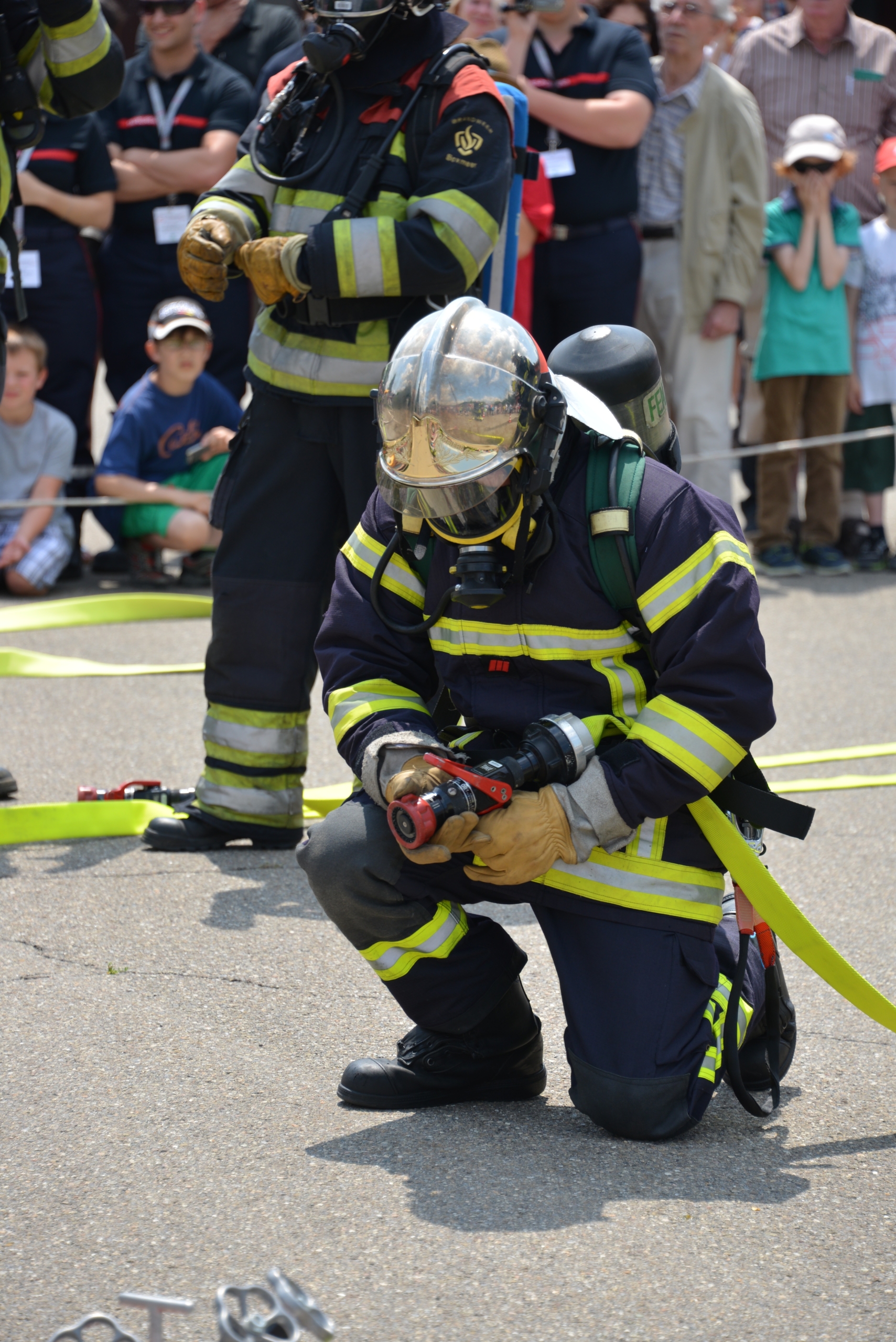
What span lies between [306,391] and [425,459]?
138 centimetres

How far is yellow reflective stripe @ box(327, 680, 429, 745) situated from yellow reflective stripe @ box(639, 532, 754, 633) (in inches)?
18.6

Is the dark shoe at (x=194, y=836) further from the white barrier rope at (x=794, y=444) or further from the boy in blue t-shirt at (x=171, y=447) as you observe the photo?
the white barrier rope at (x=794, y=444)

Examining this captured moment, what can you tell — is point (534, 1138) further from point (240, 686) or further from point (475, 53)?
point (475, 53)

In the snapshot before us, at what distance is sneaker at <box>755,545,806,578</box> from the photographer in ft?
25.0

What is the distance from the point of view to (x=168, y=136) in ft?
23.9

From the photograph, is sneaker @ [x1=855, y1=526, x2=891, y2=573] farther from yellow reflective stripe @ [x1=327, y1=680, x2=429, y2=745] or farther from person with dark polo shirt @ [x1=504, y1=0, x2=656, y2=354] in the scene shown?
yellow reflective stripe @ [x1=327, y1=680, x2=429, y2=745]

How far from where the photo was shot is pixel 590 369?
3252 millimetres

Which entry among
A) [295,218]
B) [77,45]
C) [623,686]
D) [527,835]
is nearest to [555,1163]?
[527,835]

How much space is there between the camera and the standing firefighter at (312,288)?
3760 millimetres

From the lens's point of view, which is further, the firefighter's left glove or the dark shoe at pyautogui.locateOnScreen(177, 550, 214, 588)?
the dark shoe at pyautogui.locateOnScreen(177, 550, 214, 588)

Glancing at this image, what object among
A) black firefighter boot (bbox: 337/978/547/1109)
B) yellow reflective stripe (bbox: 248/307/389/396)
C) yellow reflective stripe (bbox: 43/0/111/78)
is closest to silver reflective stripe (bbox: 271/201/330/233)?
yellow reflective stripe (bbox: 248/307/389/396)

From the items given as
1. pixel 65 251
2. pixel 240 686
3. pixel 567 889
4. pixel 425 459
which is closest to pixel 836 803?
pixel 240 686

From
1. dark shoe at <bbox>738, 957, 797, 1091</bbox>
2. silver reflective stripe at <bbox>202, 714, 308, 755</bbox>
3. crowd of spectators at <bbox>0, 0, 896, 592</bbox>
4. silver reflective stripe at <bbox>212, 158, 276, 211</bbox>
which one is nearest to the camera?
dark shoe at <bbox>738, 957, 797, 1091</bbox>

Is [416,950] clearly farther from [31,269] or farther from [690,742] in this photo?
[31,269]
